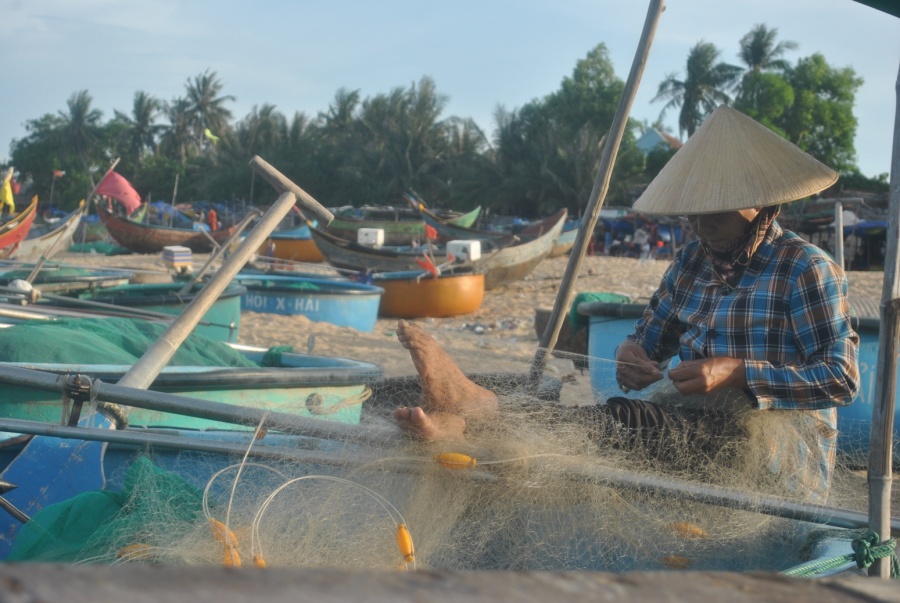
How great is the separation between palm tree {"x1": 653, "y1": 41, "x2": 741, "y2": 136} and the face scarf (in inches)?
1898

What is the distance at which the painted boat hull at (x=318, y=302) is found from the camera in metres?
10.5

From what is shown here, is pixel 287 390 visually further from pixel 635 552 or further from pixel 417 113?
pixel 417 113

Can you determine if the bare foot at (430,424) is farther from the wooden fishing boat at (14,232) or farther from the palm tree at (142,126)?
the palm tree at (142,126)

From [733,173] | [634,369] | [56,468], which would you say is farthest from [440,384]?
[56,468]

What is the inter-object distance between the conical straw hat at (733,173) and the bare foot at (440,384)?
834 mm

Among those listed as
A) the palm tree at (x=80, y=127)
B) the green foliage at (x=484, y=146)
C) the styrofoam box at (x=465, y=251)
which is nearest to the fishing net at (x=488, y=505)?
the styrofoam box at (x=465, y=251)

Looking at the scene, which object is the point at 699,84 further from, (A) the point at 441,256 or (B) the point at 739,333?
(B) the point at 739,333

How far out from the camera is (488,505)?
1950 mm

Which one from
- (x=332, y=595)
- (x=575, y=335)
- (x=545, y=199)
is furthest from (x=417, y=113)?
(x=332, y=595)

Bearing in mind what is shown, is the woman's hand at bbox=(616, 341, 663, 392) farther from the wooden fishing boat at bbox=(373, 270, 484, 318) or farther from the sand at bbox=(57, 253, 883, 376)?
the wooden fishing boat at bbox=(373, 270, 484, 318)

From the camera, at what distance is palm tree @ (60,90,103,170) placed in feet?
211

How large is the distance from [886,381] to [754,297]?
593 millimetres

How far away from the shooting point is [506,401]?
2.17 m

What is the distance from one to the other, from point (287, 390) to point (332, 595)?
3.78m
